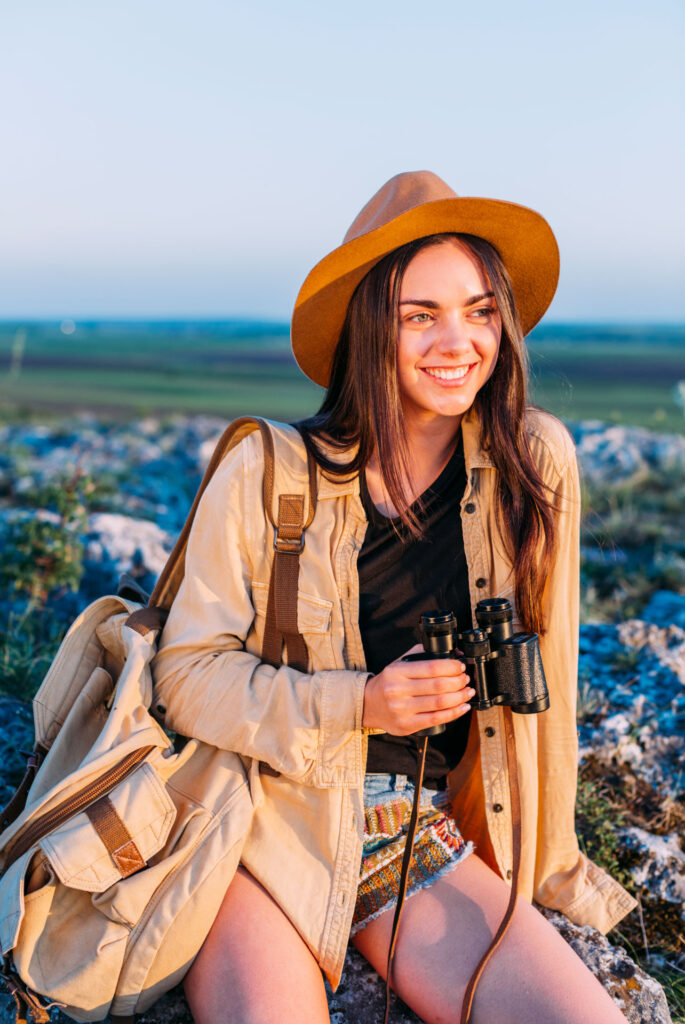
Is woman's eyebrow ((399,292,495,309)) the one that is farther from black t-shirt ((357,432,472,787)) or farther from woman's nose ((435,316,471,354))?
black t-shirt ((357,432,472,787))

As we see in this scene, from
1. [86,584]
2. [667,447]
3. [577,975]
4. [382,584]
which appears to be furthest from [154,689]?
[667,447]

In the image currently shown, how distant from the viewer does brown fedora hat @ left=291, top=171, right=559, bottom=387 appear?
2.41 meters

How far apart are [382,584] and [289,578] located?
30 centimetres

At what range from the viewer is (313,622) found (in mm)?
2430

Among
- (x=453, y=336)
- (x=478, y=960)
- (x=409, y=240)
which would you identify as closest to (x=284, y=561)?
(x=453, y=336)

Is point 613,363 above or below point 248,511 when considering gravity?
above

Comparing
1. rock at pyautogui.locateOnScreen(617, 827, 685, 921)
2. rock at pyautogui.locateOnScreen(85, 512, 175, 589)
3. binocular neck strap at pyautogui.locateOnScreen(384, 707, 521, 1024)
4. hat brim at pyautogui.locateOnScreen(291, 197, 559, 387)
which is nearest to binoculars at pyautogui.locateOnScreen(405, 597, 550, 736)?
binocular neck strap at pyautogui.locateOnScreen(384, 707, 521, 1024)

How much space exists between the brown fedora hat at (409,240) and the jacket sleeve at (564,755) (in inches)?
22.0

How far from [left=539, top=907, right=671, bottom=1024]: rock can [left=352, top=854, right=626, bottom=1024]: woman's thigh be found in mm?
335

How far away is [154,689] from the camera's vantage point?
95.3 inches

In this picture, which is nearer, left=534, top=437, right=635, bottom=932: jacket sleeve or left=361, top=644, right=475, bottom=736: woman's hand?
left=361, top=644, right=475, bottom=736: woman's hand

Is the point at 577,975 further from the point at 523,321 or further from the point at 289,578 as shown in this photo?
the point at 523,321

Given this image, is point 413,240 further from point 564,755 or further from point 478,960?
point 478,960

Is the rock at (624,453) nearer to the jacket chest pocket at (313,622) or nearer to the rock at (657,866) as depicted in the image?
the rock at (657,866)
